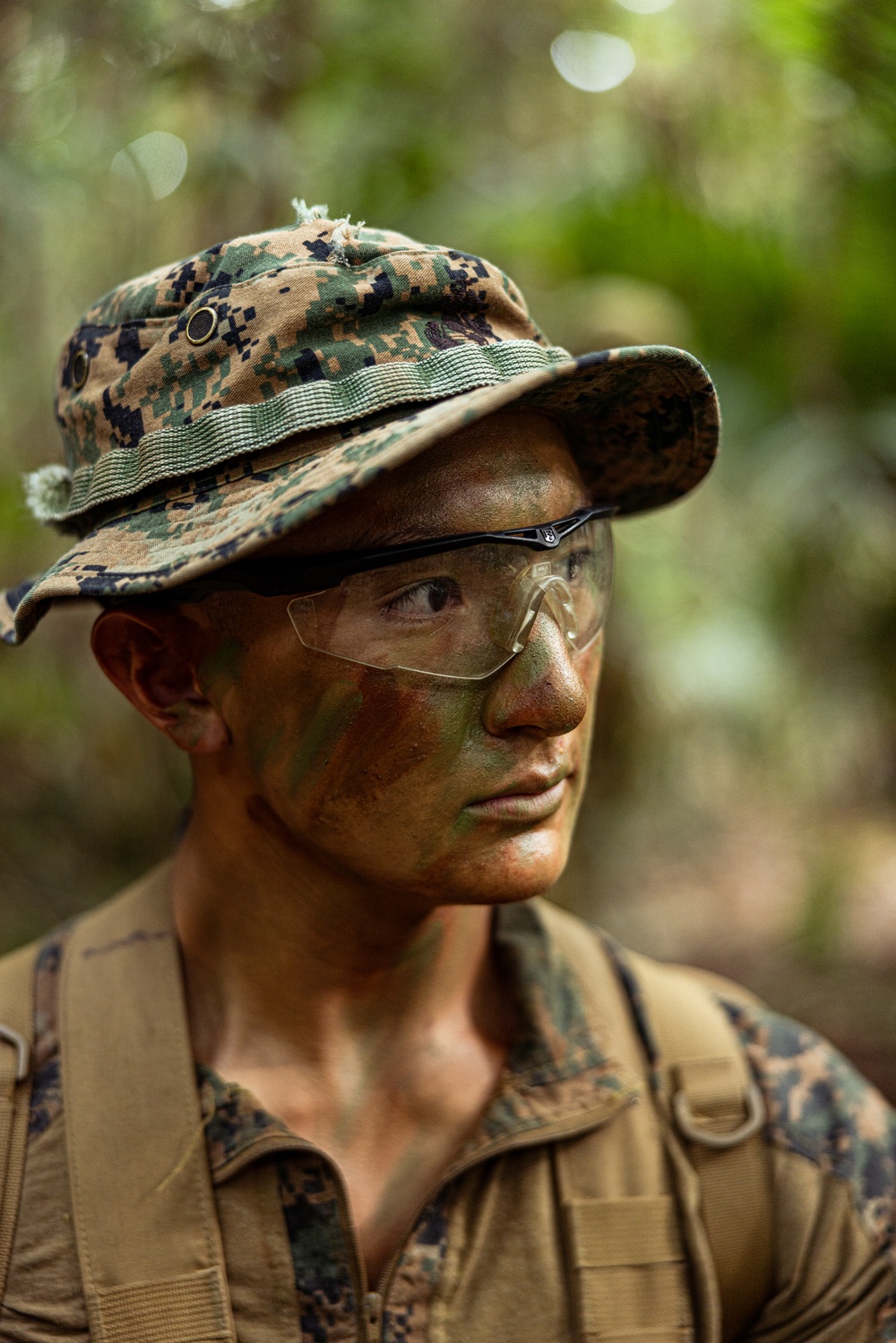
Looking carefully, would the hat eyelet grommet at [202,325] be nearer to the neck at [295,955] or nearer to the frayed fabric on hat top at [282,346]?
the frayed fabric on hat top at [282,346]

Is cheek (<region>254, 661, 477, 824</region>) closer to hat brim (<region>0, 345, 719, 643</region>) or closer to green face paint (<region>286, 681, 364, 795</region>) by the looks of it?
green face paint (<region>286, 681, 364, 795</region>)

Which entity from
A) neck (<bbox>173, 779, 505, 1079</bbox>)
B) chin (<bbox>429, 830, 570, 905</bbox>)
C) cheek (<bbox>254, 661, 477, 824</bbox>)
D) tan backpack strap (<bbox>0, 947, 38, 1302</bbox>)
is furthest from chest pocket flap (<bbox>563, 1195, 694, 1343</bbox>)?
tan backpack strap (<bbox>0, 947, 38, 1302</bbox>)

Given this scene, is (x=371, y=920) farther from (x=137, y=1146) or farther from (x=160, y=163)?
(x=160, y=163)

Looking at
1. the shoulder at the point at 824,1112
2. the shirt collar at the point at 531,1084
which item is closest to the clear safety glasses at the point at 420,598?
the shirt collar at the point at 531,1084

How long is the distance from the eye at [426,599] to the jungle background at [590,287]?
2.21 m

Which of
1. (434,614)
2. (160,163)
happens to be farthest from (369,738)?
(160,163)

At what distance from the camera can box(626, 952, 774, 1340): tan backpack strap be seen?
1867 mm

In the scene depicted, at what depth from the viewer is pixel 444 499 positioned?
1617 millimetres

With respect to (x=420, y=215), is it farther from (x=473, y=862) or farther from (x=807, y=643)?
(x=473, y=862)

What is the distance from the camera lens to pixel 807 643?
486 centimetres

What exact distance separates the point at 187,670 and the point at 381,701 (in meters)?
0.41

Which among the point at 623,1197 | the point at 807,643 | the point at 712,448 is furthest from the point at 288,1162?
the point at 807,643

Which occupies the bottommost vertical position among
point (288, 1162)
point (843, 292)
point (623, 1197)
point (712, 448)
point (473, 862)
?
point (623, 1197)

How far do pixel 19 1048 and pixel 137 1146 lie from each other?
27 centimetres
